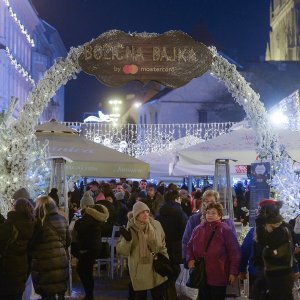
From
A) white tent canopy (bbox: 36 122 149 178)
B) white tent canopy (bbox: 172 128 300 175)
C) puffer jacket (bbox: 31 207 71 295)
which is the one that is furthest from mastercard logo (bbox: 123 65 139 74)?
puffer jacket (bbox: 31 207 71 295)

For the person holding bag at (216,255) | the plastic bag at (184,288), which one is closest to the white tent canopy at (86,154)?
the plastic bag at (184,288)

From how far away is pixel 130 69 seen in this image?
11062mm

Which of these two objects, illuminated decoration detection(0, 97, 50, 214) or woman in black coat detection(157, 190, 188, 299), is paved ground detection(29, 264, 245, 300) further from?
illuminated decoration detection(0, 97, 50, 214)

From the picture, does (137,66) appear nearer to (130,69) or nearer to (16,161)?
(130,69)

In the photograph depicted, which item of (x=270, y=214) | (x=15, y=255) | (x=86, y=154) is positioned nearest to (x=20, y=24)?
(x=86, y=154)

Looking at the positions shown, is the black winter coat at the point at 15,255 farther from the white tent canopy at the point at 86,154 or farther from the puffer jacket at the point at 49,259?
the white tent canopy at the point at 86,154

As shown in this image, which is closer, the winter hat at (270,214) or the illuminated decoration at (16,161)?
the winter hat at (270,214)

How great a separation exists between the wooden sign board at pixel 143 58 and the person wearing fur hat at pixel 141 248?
374 cm

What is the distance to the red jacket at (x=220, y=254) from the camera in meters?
7.29

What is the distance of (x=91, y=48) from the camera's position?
36.6 feet

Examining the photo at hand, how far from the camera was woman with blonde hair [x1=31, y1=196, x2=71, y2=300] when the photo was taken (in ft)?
25.9

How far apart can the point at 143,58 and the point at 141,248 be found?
14.0ft

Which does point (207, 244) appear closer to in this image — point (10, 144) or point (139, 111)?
point (10, 144)

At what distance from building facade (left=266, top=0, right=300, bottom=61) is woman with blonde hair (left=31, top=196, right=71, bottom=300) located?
79.7 m
